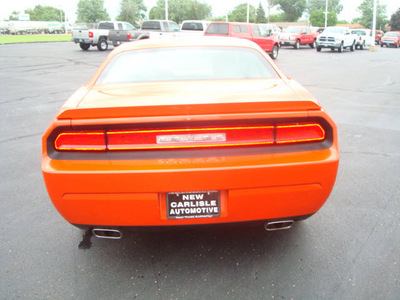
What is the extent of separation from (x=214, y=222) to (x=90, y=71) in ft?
45.5

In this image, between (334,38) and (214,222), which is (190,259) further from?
(334,38)

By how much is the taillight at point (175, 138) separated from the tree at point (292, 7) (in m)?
116

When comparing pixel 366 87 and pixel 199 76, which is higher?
pixel 199 76

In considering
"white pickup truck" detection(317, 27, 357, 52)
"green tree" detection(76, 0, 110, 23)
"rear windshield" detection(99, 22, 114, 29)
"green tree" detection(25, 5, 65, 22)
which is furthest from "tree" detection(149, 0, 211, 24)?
"rear windshield" detection(99, 22, 114, 29)

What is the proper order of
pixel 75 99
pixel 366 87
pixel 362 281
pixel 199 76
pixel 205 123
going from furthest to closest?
1. pixel 366 87
2. pixel 199 76
3. pixel 75 99
4. pixel 362 281
5. pixel 205 123

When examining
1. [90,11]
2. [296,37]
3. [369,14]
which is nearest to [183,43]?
[296,37]

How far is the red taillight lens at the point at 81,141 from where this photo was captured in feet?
8.05

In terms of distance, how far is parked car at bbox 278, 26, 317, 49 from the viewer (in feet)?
108

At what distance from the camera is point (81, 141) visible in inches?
97.5

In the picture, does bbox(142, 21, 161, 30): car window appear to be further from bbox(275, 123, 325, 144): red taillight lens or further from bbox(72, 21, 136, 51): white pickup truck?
bbox(275, 123, 325, 144): red taillight lens

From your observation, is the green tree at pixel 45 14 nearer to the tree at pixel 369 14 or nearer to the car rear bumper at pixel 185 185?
the tree at pixel 369 14

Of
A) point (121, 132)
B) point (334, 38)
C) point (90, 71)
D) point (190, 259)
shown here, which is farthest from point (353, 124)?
point (334, 38)

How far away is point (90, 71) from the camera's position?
15242 mm

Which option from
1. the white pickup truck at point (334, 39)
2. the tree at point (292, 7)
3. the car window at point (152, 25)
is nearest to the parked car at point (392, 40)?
the white pickup truck at point (334, 39)
